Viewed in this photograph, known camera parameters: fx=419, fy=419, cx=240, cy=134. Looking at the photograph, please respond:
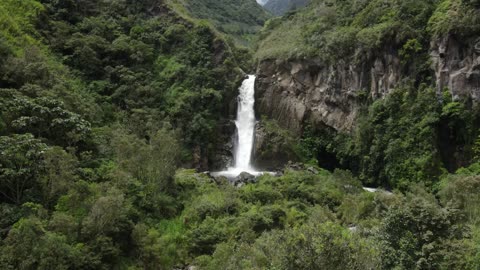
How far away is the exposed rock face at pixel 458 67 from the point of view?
32156 mm

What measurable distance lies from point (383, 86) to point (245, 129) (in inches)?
597

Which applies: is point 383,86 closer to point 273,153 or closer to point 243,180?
point 273,153

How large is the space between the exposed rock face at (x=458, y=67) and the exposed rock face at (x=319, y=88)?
12.8ft

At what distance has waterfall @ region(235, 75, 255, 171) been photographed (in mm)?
44062

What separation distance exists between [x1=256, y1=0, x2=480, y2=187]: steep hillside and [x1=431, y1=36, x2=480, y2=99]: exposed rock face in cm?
8

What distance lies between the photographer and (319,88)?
4431cm

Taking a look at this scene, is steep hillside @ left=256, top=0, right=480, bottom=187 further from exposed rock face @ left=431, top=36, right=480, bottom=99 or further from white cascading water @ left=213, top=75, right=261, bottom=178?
white cascading water @ left=213, top=75, right=261, bottom=178

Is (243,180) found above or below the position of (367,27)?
below

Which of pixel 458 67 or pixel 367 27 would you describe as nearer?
pixel 458 67

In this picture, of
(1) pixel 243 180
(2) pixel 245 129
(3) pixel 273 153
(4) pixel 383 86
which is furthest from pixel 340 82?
(1) pixel 243 180

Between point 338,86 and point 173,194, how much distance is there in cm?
2207

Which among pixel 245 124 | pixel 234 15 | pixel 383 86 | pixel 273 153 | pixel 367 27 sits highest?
pixel 234 15

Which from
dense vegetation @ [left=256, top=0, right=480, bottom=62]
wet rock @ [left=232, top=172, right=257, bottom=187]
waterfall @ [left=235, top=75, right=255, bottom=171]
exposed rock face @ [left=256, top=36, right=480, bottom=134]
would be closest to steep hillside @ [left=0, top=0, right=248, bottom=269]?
waterfall @ [left=235, top=75, right=255, bottom=171]

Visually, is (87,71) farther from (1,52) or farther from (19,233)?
(19,233)
